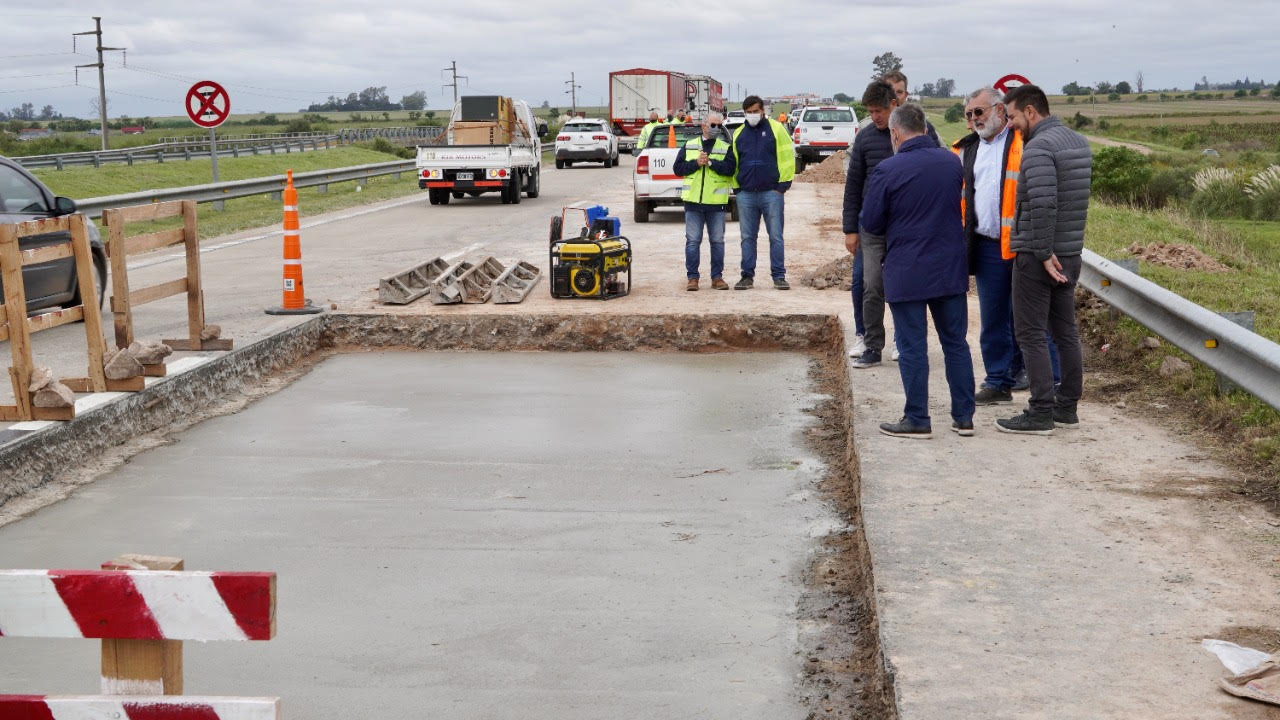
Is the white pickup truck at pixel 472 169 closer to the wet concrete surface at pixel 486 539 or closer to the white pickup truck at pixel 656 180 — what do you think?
the white pickup truck at pixel 656 180

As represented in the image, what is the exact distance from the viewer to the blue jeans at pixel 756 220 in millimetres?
12398

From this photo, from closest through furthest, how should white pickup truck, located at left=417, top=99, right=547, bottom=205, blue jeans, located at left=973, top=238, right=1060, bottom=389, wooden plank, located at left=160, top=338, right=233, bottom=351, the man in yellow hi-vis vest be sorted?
blue jeans, located at left=973, top=238, right=1060, bottom=389, wooden plank, located at left=160, top=338, right=233, bottom=351, the man in yellow hi-vis vest, white pickup truck, located at left=417, top=99, right=547, bottom=205

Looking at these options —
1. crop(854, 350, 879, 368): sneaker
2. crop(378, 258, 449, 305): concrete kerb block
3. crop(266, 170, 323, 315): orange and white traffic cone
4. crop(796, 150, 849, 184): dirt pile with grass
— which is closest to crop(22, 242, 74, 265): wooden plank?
crop(266, 170, 323, 315): orange and white traffic cone

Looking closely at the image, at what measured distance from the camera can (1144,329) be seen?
957 cm

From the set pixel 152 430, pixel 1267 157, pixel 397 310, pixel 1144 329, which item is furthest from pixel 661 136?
pixel 1267 157

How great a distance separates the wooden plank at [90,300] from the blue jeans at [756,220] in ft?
20.1

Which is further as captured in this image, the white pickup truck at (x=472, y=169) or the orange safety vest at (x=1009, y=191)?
the white pickup truck at (x=472, y=169)

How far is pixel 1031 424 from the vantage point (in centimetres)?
710

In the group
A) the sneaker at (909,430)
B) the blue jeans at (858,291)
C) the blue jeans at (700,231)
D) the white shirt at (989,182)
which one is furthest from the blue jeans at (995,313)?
the blue jeans at (700,231)

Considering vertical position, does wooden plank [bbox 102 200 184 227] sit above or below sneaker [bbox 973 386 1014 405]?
above

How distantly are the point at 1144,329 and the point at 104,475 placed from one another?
7.20 meters

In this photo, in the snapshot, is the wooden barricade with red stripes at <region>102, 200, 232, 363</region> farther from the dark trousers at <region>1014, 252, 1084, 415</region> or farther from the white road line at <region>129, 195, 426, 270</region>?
the dark trousers at <region>1014, 252, 1084, 415</region>

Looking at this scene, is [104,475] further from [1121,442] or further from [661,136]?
[661,136]

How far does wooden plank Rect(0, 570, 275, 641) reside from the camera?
2.55 metres
